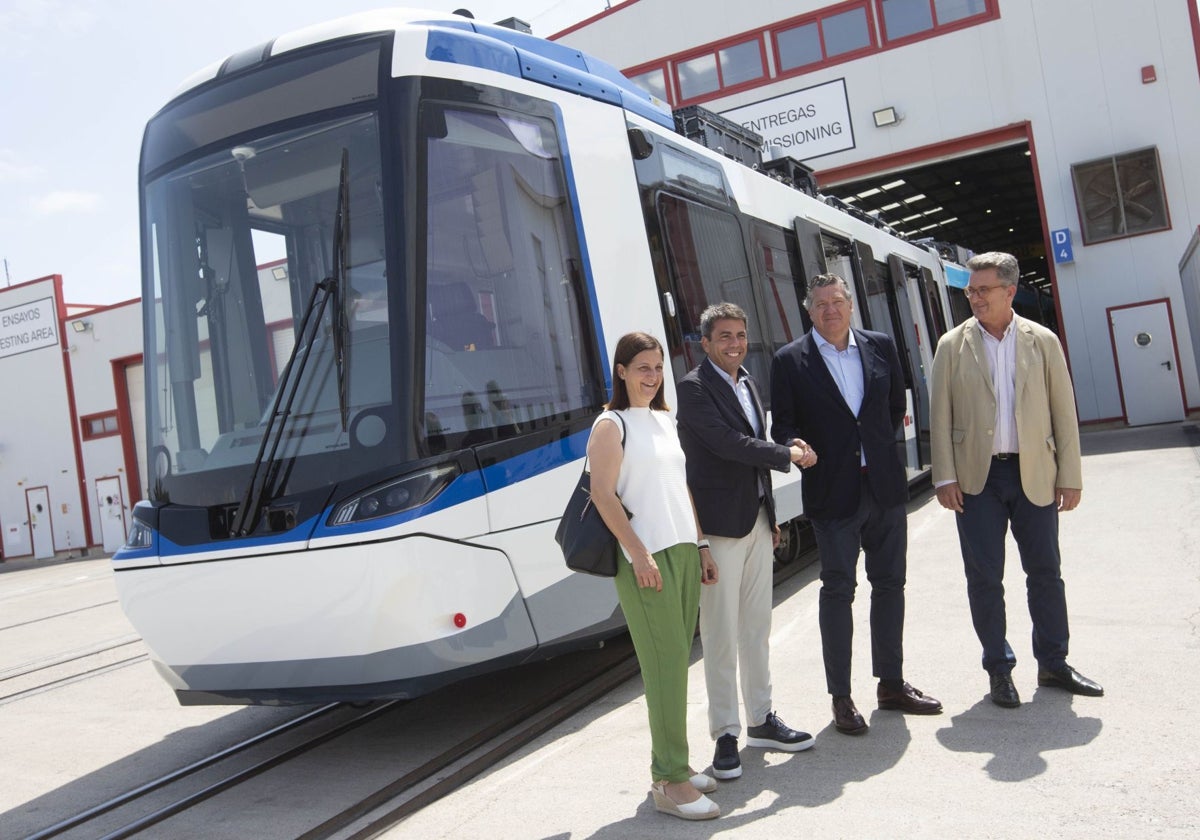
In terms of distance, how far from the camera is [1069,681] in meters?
4.57

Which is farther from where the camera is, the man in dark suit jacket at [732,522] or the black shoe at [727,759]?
the man in dark suit jacket at [732,522]

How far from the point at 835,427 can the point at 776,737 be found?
1.29m

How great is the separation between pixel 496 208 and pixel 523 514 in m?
1.45

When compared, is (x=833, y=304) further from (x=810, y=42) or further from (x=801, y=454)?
(x=810, y=42)

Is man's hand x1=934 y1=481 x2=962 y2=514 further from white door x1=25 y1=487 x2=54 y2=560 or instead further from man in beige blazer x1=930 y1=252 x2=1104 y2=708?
white door x1=25 y1=487 x2=54 y2=560

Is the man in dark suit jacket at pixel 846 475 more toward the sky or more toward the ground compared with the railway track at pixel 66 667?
Answer: more toward the sky

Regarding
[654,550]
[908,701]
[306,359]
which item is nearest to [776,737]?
[908,701]

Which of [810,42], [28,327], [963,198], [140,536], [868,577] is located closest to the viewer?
[868,577]

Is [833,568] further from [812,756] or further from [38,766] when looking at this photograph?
[38,766]

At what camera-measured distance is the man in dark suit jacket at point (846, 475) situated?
4.54 meters

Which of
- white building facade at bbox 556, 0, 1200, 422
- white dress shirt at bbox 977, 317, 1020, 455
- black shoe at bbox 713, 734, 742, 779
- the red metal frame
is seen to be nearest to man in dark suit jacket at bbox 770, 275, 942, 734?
white dress shirt at bbox 977, 317, 1020, 455

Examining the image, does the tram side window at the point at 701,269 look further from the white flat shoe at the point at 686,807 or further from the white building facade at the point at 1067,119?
the white building facade at the point at 1067,119

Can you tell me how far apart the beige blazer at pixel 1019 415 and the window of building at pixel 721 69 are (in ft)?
53.4

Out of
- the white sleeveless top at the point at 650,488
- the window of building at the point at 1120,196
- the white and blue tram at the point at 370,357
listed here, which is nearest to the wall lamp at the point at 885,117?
the window of building at the point at 1120,196
